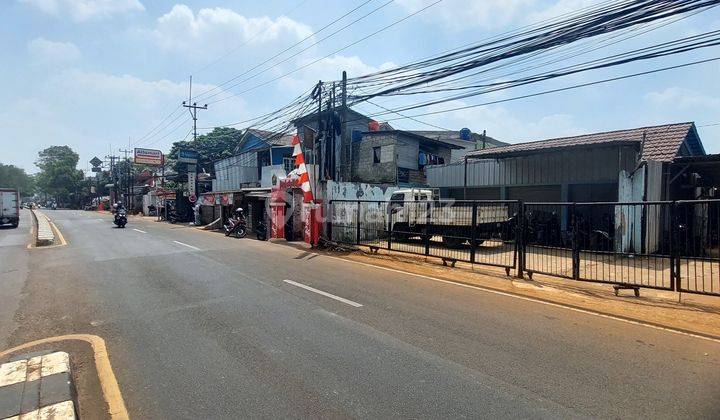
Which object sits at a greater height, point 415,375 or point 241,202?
point 241,202

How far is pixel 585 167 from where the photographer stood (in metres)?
16.6

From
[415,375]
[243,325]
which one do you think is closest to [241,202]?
[243,325]

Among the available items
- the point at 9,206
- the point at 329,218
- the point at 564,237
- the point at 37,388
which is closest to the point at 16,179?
the point at 9,206

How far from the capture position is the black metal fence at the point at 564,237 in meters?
7.35

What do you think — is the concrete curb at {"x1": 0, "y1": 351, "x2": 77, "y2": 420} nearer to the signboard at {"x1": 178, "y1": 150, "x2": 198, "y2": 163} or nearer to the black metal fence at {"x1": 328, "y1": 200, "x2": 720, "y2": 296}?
the black metal fence at {"x1": 328, "y1": 200, "x2": 720, "y2": 296}

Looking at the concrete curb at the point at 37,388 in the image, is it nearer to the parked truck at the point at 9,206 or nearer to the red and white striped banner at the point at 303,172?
the red and white striped banner at the point at 303,172

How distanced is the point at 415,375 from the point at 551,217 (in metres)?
7.59

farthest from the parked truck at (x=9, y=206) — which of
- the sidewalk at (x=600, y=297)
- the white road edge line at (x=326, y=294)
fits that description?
the white road edge line at (x=326, y=294)

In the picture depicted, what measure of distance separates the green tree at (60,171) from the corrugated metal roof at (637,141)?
88855mm

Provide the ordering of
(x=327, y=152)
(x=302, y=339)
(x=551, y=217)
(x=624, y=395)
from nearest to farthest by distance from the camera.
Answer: (x=624, y=395) → (x=302, y=339) → (x=551, y=217) → (x=327, y=152)

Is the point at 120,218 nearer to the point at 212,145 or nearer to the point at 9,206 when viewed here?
the point at 9,206

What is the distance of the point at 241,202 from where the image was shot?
25.2 m

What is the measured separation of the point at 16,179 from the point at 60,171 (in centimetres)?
3014

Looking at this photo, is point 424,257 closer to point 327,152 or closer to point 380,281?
point 380,281
